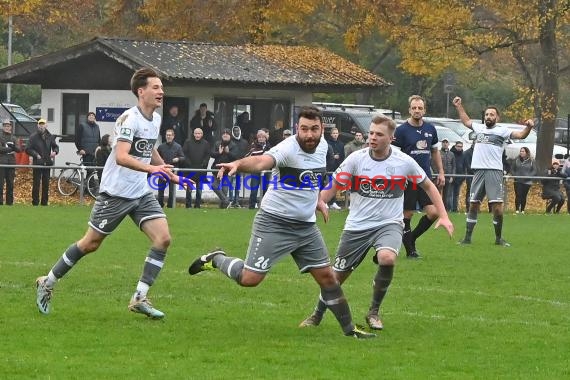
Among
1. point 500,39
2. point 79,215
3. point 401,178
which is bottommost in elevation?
point 79,215

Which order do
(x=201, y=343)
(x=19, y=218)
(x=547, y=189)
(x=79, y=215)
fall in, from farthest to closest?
1. (x=547, y=189)
2. (x=79, y=215)
3. (x=19, y=218)
4. (x=201, y=343)

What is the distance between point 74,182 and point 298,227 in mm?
19339

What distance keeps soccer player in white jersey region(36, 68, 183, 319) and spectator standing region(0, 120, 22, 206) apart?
1570 centimetres

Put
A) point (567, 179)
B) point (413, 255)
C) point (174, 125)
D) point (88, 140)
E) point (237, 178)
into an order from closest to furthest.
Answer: point (413, 255) < point (237, 178) < point (88, 140) < point (567, 179) < point (174, 125)

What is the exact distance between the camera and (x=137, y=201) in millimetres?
10875

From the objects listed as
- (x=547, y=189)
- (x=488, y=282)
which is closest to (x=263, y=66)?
(x=547, y=189)

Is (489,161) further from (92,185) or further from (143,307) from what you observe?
(92,185)

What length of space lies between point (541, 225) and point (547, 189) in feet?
17.2

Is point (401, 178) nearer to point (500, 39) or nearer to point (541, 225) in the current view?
point (541, 225)

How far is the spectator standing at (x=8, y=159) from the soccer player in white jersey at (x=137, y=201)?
15.7 m

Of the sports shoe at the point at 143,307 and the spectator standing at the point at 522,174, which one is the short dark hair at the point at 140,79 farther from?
the spectator standing at the point at 522,174

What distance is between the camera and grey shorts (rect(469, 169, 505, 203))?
18.9 metres

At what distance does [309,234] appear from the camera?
1005 centimetres

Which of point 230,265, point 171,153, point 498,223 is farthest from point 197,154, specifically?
point 230,265
